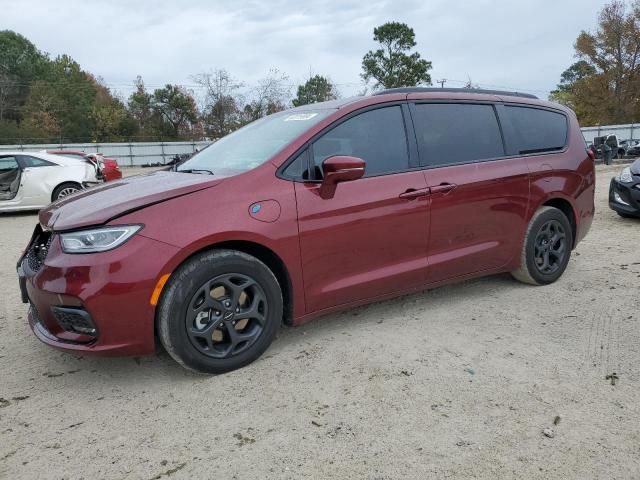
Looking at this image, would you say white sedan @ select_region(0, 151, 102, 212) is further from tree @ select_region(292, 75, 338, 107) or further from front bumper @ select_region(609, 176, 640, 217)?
tree @ select_region(292, 75, 338, 107)

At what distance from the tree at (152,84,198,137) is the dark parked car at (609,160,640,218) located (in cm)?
4472

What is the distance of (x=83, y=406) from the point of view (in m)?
2.71

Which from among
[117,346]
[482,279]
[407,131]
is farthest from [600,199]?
[117,346]

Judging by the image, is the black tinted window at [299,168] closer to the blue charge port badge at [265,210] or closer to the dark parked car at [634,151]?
the blue charge port badge at [265,210]

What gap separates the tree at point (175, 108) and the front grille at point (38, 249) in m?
47.4

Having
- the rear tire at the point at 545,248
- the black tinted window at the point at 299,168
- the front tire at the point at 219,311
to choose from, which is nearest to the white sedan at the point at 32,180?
the black tinted window at the point at 299,168

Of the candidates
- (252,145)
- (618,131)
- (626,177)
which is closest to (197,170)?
(252,145)

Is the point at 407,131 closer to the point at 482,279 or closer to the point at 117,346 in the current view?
the point at 482,279

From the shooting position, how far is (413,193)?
11.5 feet

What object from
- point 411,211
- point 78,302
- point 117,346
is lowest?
point 117,346

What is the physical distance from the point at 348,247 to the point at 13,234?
704cm

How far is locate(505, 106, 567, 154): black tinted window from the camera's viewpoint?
426cm

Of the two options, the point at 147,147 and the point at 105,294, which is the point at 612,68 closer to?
the point at 147,147

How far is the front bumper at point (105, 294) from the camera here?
8.56 ft
